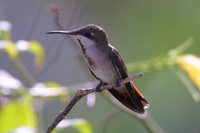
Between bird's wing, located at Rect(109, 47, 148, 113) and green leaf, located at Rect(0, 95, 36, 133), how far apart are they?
10.8 inches

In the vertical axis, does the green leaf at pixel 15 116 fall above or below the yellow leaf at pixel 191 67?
below

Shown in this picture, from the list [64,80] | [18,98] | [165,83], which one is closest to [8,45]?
[18,98]

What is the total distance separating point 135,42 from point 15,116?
8.76ft

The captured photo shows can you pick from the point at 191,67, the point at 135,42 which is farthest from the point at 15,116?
the point at 135,42

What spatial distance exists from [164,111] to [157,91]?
142mm

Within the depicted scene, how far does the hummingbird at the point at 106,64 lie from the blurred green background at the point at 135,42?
220 cm

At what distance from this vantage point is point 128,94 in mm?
1151

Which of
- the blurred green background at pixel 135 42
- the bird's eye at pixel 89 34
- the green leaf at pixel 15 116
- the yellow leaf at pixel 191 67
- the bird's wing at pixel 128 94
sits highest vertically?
the bird's eye at pixel 89 34

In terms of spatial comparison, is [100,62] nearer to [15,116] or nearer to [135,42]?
[15,116]

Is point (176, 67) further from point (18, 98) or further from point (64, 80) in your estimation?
point (64, 80)

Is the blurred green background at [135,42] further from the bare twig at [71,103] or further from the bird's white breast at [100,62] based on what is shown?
the bare twig at [71,103]

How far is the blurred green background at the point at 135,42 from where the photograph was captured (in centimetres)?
355

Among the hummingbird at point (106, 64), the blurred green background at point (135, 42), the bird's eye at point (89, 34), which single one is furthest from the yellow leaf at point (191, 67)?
the blurred green background at point (135, 42)

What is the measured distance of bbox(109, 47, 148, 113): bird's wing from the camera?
1130mm
